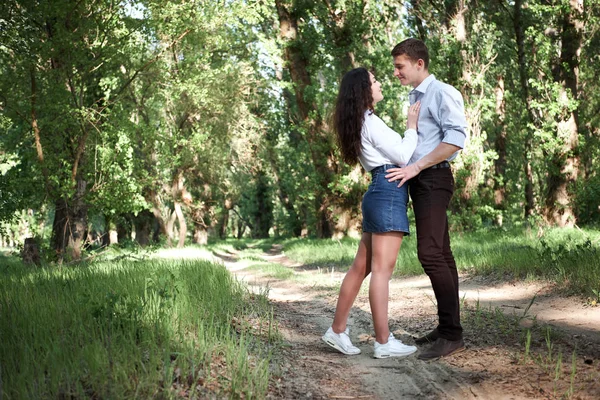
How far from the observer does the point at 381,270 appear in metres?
4.42

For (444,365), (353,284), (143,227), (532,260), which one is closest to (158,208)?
(143,227)

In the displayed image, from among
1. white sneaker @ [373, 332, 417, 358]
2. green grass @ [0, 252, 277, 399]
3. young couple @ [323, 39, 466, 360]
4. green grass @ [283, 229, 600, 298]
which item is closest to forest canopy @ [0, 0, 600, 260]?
green grass @ [283, 229, 600, 298]

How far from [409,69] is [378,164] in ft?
2.69

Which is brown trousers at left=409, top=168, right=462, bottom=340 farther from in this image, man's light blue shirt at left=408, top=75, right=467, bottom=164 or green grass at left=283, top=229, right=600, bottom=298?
green grass at left=283, top=229, right=600, bottom=298

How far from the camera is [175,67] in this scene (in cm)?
1456

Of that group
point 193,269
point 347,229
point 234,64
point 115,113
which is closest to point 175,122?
point 234,64

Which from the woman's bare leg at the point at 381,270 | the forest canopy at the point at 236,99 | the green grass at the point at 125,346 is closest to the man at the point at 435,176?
the woman's bare leg at the point at 381,270

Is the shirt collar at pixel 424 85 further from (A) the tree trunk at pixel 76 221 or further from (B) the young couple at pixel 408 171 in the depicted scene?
(A) the tree trunk at pixel 76 221

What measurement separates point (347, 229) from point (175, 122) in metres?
7.88

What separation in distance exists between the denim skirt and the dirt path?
3.36 feet

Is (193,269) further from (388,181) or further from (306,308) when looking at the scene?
(388,181)

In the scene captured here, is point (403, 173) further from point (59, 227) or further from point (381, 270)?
point (59, 227)

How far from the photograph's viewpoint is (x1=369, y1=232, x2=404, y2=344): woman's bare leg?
174 inches

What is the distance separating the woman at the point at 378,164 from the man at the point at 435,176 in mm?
116
